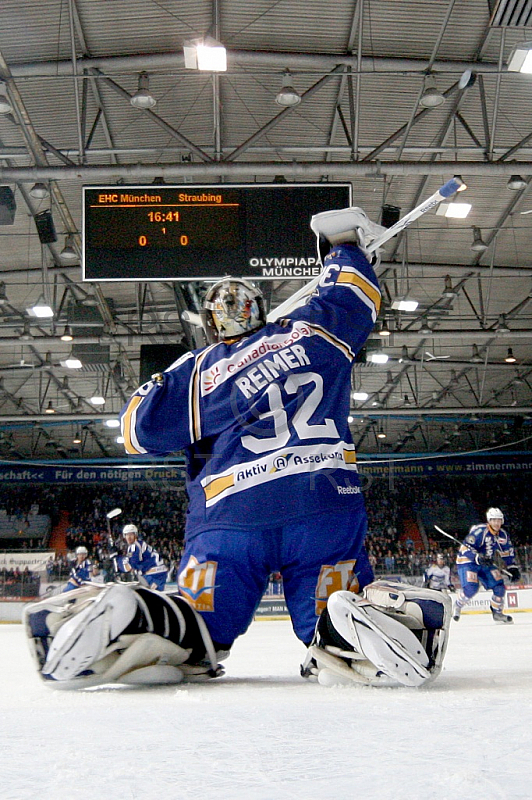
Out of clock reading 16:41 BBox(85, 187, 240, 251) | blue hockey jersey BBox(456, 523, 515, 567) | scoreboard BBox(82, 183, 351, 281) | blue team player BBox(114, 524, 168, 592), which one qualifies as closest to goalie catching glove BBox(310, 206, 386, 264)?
scoreboard BBox(82, 183, 351, 281)

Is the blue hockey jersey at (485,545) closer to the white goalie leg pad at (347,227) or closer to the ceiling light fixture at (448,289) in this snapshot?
the ceiling light fixture at (448,289)

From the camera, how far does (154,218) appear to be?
6359 mm

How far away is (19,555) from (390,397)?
1157cm

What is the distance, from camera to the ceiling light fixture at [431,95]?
7.94 meters

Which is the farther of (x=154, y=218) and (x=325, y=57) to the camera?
(x=325, y=57)

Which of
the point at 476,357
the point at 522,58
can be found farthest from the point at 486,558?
the point at 476,357

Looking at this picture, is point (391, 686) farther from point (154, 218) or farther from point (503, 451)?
point (503, 451)

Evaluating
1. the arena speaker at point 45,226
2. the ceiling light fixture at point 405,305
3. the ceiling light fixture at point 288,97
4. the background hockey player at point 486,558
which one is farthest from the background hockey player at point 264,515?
the ceiling light fixture at point 405,305

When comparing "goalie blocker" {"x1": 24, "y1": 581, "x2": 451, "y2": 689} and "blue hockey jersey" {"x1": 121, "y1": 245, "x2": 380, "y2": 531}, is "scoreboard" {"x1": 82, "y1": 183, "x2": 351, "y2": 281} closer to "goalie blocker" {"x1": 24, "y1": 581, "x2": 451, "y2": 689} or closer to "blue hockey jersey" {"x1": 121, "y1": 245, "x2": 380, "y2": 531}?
"blue hockey jersey" {"x1": 121, "y1": 245, "x2": 380, "y2": 531}

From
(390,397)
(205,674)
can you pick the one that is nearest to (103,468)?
(390,397)

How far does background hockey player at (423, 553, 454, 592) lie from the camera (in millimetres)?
14578

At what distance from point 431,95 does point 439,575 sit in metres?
9.49

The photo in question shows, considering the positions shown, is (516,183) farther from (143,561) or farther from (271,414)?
(271,414)

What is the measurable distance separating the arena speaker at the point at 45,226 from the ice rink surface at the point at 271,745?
28.6 feet
